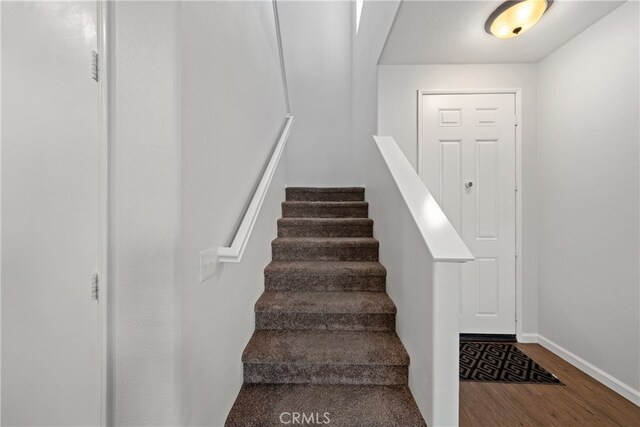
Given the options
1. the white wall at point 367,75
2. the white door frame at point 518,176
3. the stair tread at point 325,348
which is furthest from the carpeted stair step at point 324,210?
the stair tread at point 325,348

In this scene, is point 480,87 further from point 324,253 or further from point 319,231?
point 324,253

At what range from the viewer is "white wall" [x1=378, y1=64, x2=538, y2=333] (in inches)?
95.4

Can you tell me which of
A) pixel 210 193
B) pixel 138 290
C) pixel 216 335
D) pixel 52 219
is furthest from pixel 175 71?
pixel 216 335

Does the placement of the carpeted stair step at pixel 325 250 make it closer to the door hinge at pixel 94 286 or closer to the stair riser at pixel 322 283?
the stair riser at pixel 322 283

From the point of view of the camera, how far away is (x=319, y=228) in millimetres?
2338

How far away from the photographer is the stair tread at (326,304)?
162 centimetres

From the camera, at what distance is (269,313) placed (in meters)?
1.62

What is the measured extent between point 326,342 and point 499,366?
148 centimetres

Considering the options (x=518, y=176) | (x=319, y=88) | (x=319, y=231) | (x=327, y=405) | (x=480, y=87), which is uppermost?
(x=319, y=88)

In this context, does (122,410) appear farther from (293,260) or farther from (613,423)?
(613,423)

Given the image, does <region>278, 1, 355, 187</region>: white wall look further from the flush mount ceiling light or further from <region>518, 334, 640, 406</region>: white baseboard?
<region>518, 334, 640, 406</region>: white baseboard

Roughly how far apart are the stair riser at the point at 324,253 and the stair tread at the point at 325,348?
618 millimetres

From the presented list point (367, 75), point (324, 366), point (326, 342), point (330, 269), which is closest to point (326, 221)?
point (330, 269)

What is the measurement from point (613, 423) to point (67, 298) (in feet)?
8.65
